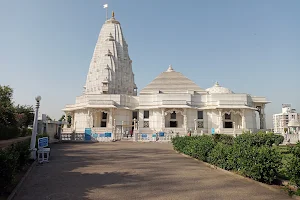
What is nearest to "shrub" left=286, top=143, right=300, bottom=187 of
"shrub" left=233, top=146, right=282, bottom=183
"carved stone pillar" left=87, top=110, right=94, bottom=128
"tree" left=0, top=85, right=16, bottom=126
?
"shrub" left=233, top=146, right=282, bottom=183

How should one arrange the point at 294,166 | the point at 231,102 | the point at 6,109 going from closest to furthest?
the point at 294,166 → the point at 6,109 → the point at 231,102

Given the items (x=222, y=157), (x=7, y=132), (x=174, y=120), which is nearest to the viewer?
(x=222, y=157)

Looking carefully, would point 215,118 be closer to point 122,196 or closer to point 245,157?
point 245,157

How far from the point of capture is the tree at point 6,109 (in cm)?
1967

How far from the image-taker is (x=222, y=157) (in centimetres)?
859

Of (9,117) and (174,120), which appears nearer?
(9,117)

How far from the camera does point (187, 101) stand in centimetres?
3622

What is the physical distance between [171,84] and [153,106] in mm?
9188


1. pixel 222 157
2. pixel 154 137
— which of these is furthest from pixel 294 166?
pixel 154 137

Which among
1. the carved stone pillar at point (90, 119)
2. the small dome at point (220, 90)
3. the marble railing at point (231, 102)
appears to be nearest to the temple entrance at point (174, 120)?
the marble railing at point (231, 102)

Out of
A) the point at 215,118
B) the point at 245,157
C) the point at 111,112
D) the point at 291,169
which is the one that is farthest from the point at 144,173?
the point at 215,118

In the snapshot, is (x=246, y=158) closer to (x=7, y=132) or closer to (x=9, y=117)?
(x=7, y=132)

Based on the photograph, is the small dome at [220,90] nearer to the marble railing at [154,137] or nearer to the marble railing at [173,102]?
the marble railing at [173,102]

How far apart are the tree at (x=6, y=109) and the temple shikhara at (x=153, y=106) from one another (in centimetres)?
955
